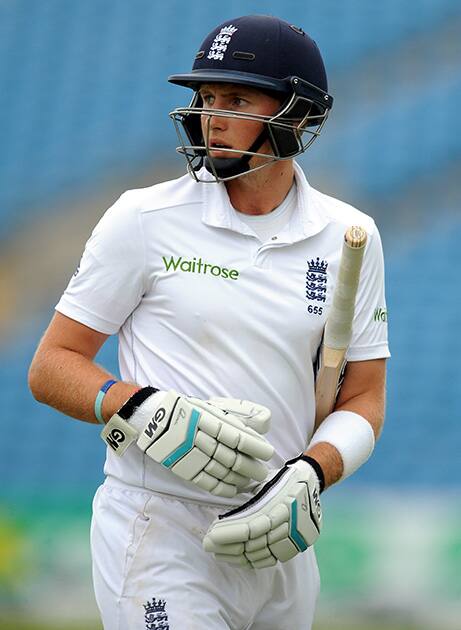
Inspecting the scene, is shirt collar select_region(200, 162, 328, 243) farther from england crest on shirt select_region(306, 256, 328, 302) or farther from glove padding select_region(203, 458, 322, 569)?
glove padding select_region(203, 458, 322, 569)

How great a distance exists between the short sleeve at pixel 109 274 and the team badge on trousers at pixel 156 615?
60cm

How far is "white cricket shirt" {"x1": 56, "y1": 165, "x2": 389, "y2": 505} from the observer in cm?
279

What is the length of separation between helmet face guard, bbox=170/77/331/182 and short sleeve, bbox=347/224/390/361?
301 mm

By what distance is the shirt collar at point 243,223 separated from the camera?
2865mm

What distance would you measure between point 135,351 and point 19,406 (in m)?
4.20

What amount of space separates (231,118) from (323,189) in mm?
4703

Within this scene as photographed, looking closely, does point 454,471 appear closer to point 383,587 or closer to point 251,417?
point 383,587

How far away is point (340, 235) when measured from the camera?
9.71 feet

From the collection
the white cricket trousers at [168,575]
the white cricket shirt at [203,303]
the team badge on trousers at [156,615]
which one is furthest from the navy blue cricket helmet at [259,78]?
the team badge on trousers at [156,615]

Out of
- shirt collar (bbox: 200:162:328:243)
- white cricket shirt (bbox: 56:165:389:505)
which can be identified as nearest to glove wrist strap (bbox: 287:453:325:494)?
white cricket shirt (bbox: 56:165:389:505)

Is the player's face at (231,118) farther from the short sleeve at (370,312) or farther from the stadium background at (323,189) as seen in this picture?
the stadium background at (323,189)

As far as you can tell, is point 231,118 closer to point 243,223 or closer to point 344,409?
point 243,223

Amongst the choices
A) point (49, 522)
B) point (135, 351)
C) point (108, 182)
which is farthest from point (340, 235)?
point (108, 182)

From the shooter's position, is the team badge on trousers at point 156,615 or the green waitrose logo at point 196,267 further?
the green waitrose logo at point 196,267
